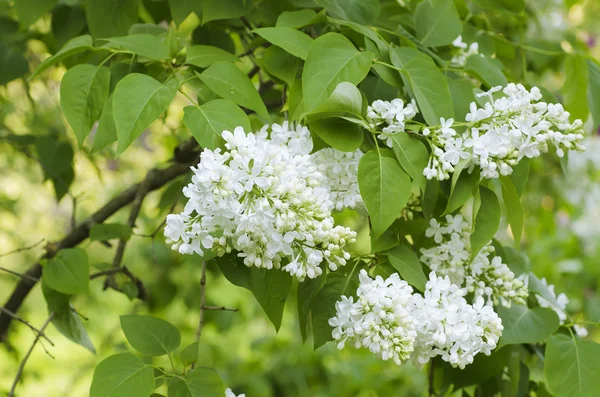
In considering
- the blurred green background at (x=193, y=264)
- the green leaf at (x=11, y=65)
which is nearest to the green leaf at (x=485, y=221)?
the blurred green background at (x=193, y=264)

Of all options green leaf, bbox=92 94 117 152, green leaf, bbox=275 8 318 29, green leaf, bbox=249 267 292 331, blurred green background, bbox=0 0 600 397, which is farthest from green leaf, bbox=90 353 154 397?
blurred green background, bbox=0 0 600 397

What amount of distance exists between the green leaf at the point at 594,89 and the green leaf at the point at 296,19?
1.75 feet

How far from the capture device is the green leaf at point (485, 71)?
89 cm

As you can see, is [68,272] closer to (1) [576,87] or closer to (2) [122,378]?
(2) [122,378]

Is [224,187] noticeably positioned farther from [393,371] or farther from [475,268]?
[393,371]

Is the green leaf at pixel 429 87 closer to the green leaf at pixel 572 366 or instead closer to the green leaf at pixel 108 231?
the green leaf at pixel 572 366

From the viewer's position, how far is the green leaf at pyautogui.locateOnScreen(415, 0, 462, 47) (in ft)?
3.08

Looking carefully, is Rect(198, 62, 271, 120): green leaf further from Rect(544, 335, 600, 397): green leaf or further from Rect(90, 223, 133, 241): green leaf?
Rect(544, 335, 600, 397): green leaf

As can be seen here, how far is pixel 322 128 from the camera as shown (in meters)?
0.72

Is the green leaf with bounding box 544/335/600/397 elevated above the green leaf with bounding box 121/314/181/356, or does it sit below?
below

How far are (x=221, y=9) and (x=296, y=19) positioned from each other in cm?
13

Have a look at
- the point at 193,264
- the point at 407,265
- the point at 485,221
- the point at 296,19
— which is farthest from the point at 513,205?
the point at 193,264

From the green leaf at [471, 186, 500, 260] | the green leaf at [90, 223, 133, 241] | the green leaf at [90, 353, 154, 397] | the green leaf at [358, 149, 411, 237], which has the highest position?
the green leaf at [358, 149, 411, 237]

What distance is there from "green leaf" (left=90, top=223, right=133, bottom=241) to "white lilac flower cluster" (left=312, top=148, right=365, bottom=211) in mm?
459
